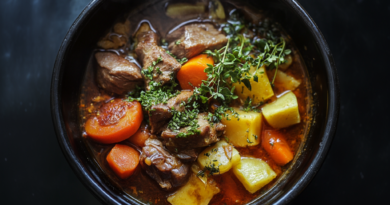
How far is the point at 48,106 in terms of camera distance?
9.84ft

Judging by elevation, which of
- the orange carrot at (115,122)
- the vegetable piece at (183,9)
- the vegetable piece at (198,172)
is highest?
the vegetable piece at (183,9)

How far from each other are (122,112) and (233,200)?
1.27 metres

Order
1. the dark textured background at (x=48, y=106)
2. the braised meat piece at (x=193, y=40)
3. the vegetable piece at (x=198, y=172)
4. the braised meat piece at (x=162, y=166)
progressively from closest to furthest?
the braised meat piece at (x=162, y=166), the vegetable piece at (x=198, y=172), the braised meat piece at (x=193, y=40), the dark textured background at (x=48, y=106)

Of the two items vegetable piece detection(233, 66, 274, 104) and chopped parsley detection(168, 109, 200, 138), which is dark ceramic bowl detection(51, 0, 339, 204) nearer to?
vegetable piece detection(233, 66, 274, 104)

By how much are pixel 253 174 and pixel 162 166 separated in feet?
2.63

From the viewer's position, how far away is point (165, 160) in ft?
8.05

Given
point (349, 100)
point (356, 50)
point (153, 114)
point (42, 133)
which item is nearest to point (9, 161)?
point (42, 133)

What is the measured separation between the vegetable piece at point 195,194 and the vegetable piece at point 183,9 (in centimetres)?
162

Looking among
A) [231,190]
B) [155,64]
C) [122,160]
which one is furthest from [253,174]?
[155,64]

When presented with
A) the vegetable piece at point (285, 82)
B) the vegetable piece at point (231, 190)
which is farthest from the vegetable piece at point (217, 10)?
the vegetable piece at point (231, 190)

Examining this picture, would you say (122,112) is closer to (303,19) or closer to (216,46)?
(216,46)

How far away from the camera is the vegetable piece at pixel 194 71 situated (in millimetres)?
2607

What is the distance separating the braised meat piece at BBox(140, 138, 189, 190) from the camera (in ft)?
7.90

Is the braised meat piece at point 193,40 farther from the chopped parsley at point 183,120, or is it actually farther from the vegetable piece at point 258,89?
the chopped parsley at point 183,120
